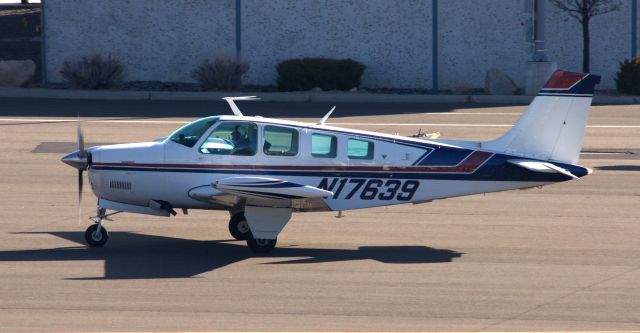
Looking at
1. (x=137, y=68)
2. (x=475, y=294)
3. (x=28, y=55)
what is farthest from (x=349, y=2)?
(x=475, y=294)

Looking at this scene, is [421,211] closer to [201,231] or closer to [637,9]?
[201,231]

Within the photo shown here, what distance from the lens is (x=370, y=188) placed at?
14.7 metres

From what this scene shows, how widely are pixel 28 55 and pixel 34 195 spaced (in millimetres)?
20210

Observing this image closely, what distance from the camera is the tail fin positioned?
14.8m

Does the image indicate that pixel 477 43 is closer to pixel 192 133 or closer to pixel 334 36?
pixel 334 36

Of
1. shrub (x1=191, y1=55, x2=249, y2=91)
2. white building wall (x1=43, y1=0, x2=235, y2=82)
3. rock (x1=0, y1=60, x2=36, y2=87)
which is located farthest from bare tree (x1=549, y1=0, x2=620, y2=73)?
rock (x1=0, y1=60, x2=36, y2=87)

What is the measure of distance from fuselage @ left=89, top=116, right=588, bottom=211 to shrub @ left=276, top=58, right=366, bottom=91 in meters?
19.1

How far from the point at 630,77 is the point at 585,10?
9.21 feet

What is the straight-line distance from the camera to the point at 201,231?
16.1m

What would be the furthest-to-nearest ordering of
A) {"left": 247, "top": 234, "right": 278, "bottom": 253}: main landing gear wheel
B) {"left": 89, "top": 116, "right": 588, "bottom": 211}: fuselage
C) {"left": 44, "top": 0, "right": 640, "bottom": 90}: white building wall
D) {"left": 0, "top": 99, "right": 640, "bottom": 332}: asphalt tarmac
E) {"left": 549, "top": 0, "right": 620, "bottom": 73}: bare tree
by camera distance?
{"left": 44, "top": 0, "right": 640, "bottom": 90}: white building wall < {"left": 549, "top": 0, "right": 620, "bottom": 73}: bare tree < {"left": 89, "top": 116, "right": 588, "bottom": 211}: fuselage < {"left": 247, "top": 234, "right": 278, "bottom": 253}: main landing gear wheel < {"left": 0, "top": 99, "right": 640, "bottom": 332}: asphalt tarmac

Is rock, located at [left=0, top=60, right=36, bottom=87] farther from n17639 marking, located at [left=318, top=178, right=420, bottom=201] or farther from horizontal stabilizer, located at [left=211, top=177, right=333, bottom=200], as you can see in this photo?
horizontal stabilizer, located at [left=211, top=177, right=333, bottom=200]

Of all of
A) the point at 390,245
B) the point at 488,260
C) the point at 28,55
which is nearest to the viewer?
the point at 488,260

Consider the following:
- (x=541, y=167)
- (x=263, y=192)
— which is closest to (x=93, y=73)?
(x=263, y=192)

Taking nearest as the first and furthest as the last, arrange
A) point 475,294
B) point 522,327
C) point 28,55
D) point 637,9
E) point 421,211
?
point 522,327 < point 475,294 < point 421,211 < point 637,9 < point 28,55
